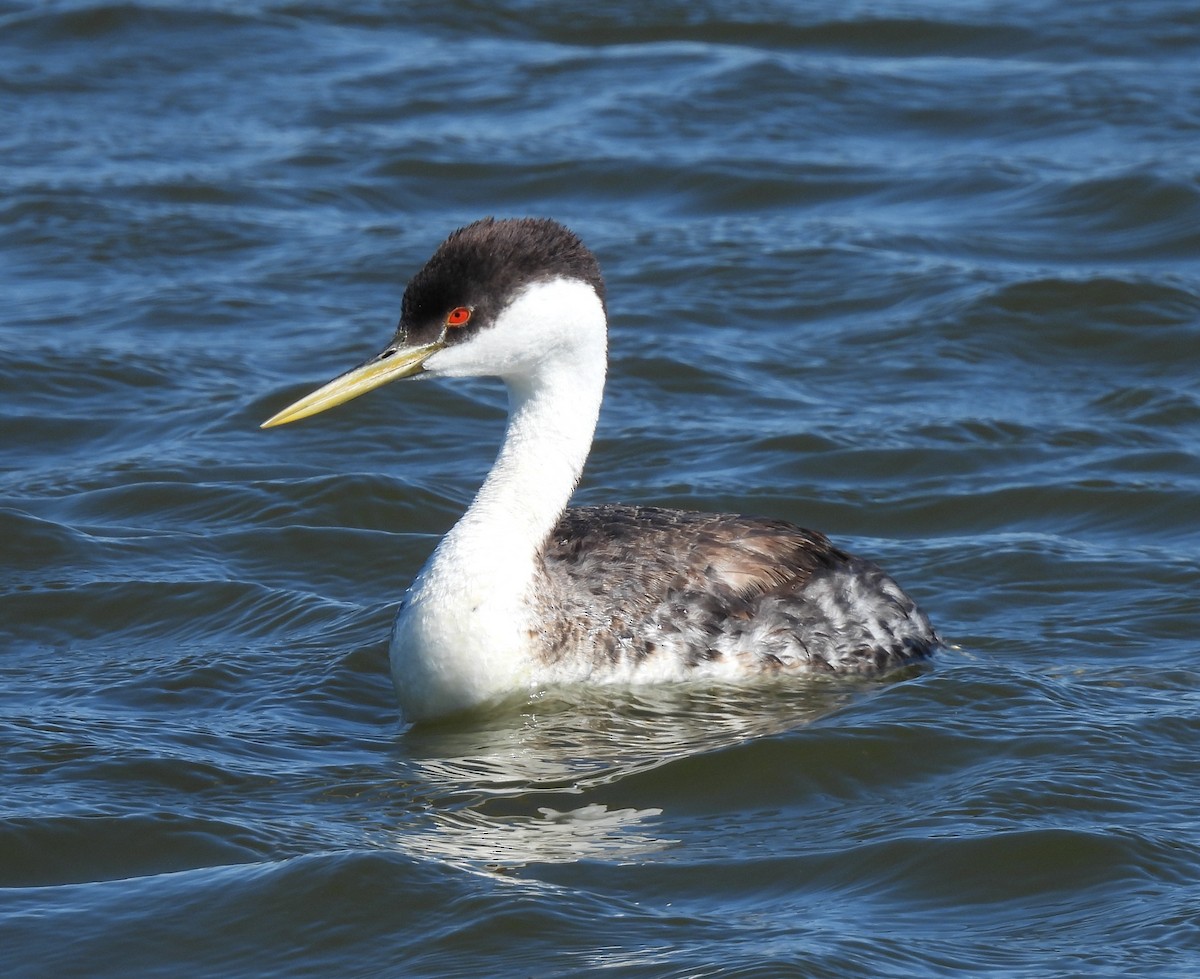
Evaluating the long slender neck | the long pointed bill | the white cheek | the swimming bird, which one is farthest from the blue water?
the white cheek

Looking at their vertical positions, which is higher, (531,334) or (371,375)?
(531,334)

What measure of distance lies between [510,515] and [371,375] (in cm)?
68

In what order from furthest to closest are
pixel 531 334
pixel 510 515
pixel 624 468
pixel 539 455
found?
pixel 624 468 → pixel 539 455 → pixel 510 515 → pixel 531 334

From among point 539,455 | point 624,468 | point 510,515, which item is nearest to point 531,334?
point 539,455

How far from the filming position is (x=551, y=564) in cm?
753

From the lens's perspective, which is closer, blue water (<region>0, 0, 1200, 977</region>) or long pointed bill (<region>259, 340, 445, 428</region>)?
blue water (<region>0, 0, 1200, 977</region>)

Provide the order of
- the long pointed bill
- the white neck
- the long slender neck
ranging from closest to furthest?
the white neck, the long pointed bill, the long slender neck

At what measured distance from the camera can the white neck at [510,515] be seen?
7.23 meters

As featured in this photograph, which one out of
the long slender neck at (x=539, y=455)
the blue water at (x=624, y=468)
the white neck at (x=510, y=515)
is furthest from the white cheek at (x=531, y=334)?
the blue water at (x=624, y=468)

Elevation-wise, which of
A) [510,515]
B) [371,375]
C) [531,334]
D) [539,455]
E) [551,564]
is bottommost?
[551,564]

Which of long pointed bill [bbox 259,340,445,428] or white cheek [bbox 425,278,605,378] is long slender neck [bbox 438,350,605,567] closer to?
white cheek [bbox 425,278,605,378]

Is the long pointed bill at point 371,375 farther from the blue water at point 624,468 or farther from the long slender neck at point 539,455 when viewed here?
the blue water at point 624,468

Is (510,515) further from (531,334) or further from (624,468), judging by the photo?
(624,468)

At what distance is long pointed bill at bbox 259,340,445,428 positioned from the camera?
291 inches
